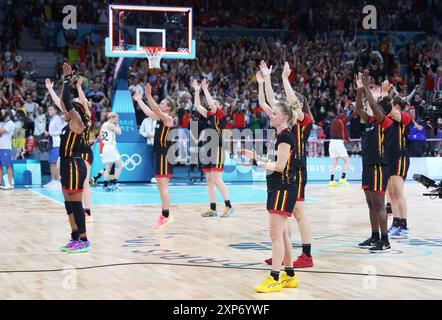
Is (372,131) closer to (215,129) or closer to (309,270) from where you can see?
(309,270)

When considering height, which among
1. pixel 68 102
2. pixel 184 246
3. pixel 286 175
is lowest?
pixel 184 246

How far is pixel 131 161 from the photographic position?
21156 mm

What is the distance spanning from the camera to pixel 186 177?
2298 cm

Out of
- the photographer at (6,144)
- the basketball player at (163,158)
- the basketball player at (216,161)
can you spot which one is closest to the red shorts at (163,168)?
the basketball player at (163,158)

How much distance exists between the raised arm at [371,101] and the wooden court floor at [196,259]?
5.90ft

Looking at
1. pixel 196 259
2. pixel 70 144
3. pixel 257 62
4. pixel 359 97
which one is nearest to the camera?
pixel 196 259

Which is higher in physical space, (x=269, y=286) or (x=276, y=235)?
(x=276, y=235)

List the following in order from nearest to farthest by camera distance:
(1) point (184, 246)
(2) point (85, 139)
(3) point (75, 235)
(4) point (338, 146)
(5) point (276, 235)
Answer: (5) point (276, 235), (3) point (75, 235), (1) point (184, 246), (2) point (85, 139), (4) point (338, 146)

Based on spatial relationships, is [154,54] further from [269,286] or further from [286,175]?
[269,286]

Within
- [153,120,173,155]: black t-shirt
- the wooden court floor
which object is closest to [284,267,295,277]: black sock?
the wooden court floor

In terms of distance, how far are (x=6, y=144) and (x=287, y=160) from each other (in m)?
13.3

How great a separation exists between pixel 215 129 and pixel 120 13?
7.73m

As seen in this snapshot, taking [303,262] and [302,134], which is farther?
[303,262]

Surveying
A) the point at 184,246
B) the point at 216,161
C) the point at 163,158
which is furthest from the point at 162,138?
the point at 184,246
